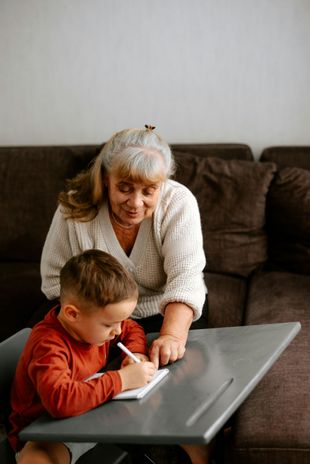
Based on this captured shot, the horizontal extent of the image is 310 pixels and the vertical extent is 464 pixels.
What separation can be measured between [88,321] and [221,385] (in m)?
0.31

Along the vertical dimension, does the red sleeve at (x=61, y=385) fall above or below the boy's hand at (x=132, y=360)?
above

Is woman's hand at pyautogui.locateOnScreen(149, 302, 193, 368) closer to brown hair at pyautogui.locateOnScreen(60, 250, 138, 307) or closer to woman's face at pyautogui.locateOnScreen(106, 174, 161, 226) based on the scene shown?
brown hair at pyautogui.locateOnScreen(60, 250, 138, 307)

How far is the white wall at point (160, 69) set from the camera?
262 centimetres

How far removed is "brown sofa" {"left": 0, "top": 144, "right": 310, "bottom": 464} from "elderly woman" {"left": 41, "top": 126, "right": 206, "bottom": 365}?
1.06 feet

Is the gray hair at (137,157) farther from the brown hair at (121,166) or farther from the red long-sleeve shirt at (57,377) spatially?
the red long-sleeve shirt at (57,377)

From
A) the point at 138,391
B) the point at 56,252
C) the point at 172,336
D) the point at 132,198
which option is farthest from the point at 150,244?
the point at 138,391

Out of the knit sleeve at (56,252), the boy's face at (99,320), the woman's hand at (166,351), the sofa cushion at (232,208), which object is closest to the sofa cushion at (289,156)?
the sofa cushion at (232,208)

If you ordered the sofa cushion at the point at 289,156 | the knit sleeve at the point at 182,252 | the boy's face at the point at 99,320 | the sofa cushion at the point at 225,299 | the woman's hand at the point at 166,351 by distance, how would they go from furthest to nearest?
the sofa cushion at the point at 289,156 < the sofa cushion at the point at 225,299 < the knit sleeve at the point at 182,252 < the woman's hand at the point at 166,351 < the boy's face at the point at 99,320

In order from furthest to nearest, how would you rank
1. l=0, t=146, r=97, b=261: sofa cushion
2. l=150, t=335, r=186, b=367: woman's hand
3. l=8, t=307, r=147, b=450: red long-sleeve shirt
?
l=0, t=146, r=97, b=261: sofa cushion < l=150, t=335, r=186, b=367: woman's hand < l=8, t=307, r=147, b=450: red long-sleeve shirt

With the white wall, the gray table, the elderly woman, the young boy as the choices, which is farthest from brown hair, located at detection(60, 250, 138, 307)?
the white wall

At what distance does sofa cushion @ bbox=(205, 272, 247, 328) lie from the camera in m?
2.19

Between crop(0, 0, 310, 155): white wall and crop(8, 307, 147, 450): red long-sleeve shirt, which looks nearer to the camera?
crop(8, 307, 147, 450): red long-sleeve shirt

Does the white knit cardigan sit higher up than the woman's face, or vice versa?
the woman's face

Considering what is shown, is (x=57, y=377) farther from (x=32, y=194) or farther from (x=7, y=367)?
(x=32, y=194)
